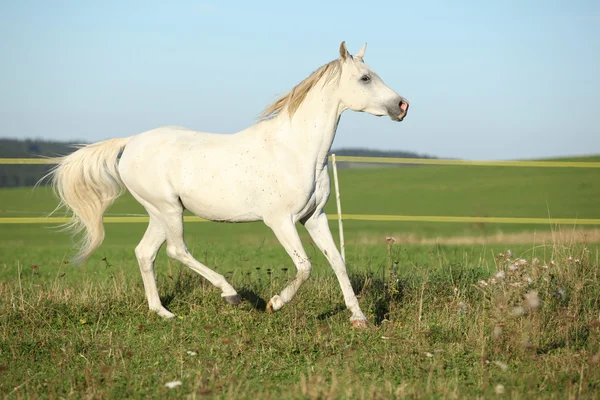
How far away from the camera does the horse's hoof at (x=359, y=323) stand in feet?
20.1

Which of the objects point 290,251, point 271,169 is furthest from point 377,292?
point 271,169

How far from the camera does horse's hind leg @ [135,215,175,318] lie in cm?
698

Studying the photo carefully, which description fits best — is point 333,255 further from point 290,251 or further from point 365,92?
point 365,92

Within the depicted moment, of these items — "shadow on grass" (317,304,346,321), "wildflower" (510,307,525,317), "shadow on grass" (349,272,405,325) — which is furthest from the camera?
"shadow on grass" (349,272,405,325)

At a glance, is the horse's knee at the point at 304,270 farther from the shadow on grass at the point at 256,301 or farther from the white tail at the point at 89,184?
the white tail at the point at 89,184

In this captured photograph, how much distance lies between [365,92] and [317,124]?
0.49 metres

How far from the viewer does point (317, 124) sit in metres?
6.36

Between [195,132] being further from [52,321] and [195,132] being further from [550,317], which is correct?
[550,317]

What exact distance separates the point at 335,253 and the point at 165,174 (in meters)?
1.71

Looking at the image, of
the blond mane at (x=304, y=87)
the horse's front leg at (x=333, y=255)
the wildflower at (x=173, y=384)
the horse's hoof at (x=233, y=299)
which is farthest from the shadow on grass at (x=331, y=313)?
the wildflower at (x=173, y=384)

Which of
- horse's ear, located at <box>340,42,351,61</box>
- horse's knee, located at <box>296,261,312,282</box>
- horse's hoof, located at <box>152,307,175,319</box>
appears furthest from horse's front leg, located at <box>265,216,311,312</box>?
horse's ear, located at <box>340,42,351,61</box>

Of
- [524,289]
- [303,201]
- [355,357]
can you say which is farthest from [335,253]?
[524,289]

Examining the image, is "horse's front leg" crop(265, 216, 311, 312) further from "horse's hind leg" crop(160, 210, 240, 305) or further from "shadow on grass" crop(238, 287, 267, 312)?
"horse's hind leg" crop(160, 210, 240, 305)

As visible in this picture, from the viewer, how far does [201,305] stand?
23.0 feet
